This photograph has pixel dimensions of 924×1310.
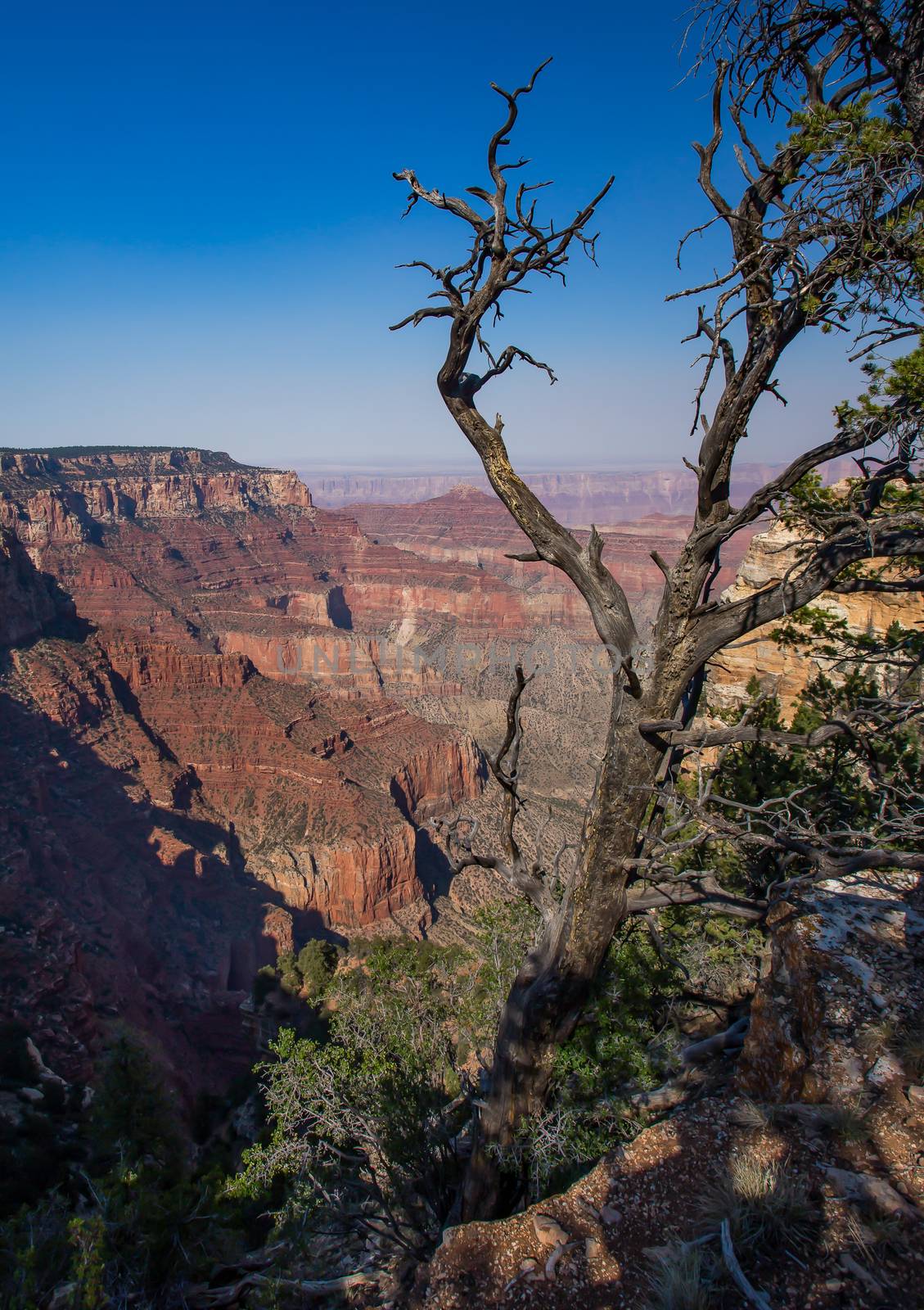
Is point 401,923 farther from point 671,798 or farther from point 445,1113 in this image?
point 671,798

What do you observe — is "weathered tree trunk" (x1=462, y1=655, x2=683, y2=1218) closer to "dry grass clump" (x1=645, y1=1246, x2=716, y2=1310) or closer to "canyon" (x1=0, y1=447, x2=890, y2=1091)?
"canyon" (x1=0, y1=447, x2=890, y2=1091)

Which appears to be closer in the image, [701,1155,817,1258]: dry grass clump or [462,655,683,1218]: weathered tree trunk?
[701,1155,817,1258]: dry grass clump

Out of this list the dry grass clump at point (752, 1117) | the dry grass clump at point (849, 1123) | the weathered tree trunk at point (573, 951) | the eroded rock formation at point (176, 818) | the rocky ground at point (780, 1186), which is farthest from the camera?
the eroded rock formation at point (176, 818)

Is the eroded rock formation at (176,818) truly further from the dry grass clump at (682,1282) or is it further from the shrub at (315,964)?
the dry grass clump at (682,1282)

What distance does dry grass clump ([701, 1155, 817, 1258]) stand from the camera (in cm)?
262

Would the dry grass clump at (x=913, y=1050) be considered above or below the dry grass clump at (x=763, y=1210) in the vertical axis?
above

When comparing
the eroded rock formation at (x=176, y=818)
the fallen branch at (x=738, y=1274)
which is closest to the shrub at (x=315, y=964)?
the eroded rock formation at (x=176, y=818)

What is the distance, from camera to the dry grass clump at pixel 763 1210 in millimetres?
2619

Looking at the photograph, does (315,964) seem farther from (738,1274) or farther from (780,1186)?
(738,1274)

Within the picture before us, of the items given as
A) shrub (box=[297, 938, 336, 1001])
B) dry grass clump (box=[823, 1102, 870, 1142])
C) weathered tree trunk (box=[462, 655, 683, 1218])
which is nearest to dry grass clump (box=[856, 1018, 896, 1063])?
dry grass clump (box=[823, 1102, 870, 1142])

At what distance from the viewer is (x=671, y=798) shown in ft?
11.3

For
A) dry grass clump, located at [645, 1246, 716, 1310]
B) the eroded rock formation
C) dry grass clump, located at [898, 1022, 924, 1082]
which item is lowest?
the eroded rock formation

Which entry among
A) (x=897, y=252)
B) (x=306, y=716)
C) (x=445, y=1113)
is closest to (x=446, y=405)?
(x=897, y=252)

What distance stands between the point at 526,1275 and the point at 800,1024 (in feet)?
6.49
